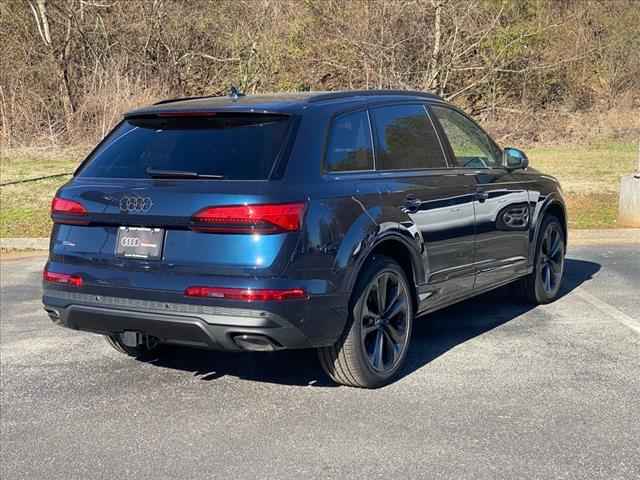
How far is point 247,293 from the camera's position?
4.34 metres

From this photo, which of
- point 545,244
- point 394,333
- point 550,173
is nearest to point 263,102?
point 394,333

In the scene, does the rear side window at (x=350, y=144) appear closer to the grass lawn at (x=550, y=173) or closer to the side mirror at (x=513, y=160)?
the side mirror at (x=513, y=160)

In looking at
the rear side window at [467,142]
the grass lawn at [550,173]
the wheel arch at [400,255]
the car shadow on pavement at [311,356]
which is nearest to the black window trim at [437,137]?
the rear side window at [467,142]

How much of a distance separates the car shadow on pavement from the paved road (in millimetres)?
20

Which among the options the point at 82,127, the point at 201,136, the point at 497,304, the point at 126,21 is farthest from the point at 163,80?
the point at 201,136

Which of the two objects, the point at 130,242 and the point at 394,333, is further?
the point at 394,333

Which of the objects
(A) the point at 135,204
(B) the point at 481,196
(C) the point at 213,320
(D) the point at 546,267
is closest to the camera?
(C) the point at 213,320

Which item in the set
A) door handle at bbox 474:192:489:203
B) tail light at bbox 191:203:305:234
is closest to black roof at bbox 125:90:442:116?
tail light at bbox 191:203:305:234

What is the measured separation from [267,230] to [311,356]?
185 cm

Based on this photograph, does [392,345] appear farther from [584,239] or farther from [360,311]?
[584,239]

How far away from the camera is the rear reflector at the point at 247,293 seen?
434 cm

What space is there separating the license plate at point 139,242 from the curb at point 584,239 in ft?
21.9

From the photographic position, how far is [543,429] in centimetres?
442

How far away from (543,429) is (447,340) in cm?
A: 190
